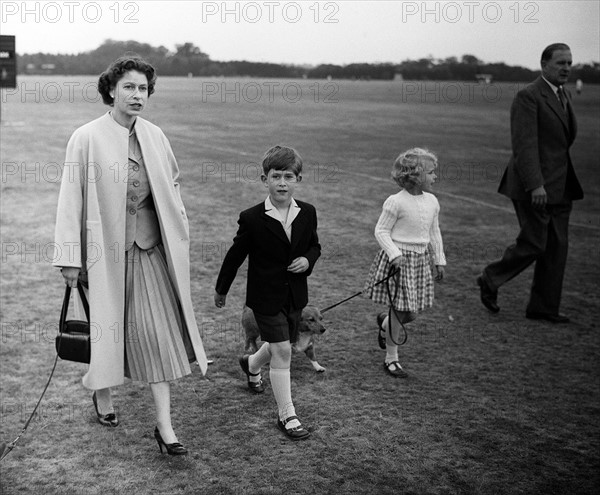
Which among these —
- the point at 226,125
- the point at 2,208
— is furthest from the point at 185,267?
the point at 226,125

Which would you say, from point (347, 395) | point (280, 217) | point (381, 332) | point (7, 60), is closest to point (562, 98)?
point (381, 332)

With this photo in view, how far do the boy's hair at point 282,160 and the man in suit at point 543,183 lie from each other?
3251mm

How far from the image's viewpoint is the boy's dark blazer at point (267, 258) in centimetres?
511

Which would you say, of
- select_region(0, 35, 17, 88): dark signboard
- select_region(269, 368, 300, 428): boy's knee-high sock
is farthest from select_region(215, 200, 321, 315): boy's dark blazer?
select_region(0, 35, 17, 88): dark signboard

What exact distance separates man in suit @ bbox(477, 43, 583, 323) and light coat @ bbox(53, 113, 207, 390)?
12.5 feet

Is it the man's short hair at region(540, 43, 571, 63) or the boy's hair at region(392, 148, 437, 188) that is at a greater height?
the man's short hair at region(540, 43, 571, 63)

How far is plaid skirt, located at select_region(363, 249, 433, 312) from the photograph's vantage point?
604 cm

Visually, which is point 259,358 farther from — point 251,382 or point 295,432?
point 295,432

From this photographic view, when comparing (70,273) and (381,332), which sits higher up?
(70,273)

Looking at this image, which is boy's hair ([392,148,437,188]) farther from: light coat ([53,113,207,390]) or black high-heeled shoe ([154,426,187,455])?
black high-heeled shoe ([154,426,187,455])

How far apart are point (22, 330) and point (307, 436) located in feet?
9.27

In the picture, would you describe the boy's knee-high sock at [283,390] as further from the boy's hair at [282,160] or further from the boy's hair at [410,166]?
the boy's hair at [410,166]

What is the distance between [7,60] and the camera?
102ft

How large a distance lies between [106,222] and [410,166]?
204 centimetres
